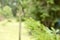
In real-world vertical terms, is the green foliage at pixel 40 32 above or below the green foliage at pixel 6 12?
above

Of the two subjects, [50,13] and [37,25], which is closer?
[37,25]

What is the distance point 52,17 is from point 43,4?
229 mm

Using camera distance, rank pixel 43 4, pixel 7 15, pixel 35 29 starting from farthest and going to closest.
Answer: pixel 43 4 < pixel 7 15 < pixel 35 29

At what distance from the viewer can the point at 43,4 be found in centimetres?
201

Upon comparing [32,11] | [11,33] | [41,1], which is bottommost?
[11,33]

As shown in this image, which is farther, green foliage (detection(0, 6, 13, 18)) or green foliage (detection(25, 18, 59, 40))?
green foliage (detection(0, 6, 13, 18))

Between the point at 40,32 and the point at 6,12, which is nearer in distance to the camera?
the point at 40,32

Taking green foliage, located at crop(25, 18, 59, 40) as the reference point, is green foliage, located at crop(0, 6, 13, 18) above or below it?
below

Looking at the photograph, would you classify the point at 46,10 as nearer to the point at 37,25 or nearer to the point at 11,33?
the point at 11,33

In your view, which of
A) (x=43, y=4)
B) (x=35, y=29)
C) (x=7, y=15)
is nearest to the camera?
(x=35, y=29)

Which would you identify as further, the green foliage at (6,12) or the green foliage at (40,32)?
the green foliage at (6,12)

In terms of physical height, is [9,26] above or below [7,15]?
below

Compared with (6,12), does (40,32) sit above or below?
above

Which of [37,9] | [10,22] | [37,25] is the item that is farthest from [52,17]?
[37,25]
